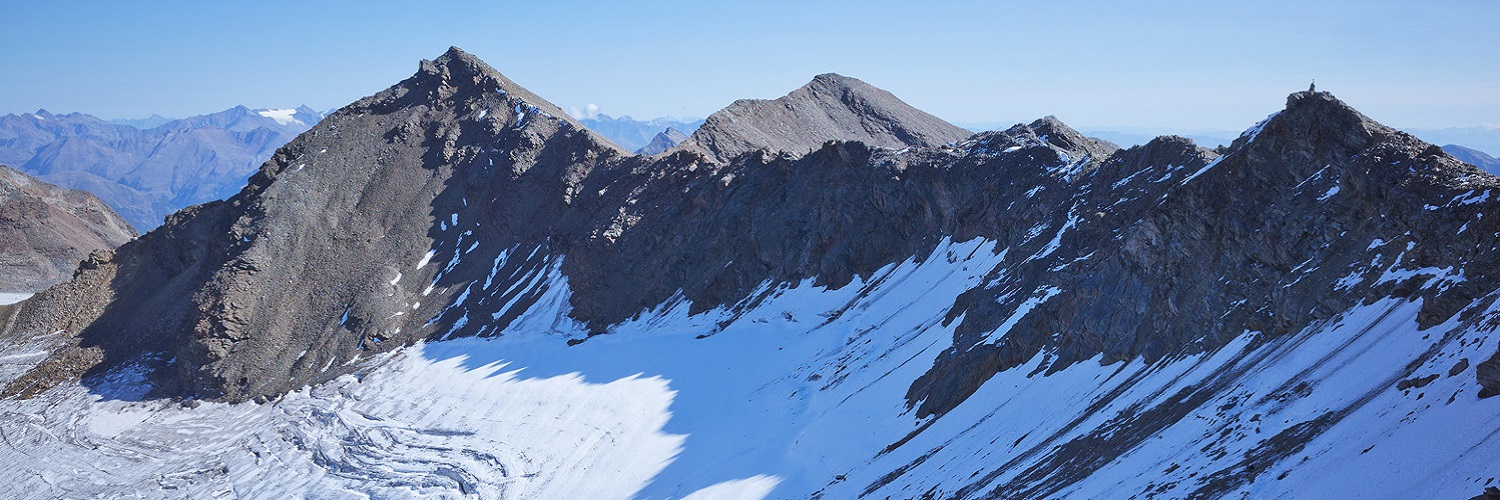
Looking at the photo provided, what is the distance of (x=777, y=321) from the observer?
209 feet

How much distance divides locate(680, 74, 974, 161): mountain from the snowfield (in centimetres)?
2922

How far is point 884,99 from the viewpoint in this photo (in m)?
116

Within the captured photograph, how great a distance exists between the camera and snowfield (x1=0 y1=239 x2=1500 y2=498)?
85.4ft

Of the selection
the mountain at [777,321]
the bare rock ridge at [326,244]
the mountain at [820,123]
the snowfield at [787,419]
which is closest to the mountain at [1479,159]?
the mountain at [820,123]

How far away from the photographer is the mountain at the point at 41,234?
380 feet

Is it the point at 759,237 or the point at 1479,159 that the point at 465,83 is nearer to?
the point at 759,237

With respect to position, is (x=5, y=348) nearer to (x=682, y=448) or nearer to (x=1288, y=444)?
(x=682, y=448)

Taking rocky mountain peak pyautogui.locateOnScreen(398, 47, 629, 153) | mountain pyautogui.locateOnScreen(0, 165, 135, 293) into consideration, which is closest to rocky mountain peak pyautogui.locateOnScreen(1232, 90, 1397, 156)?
rocky mountain peak pyautogui.locateOnScreen(398, 47, 629, 153)

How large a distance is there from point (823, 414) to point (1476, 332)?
95.5ft

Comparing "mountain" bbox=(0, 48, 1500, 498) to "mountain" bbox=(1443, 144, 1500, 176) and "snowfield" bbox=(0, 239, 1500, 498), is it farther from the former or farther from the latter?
"mountain" bbox=(1443, 144, 1500, 176)

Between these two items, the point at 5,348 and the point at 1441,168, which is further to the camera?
the point at 5,348

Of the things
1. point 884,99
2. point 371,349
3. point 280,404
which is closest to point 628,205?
point 371,349

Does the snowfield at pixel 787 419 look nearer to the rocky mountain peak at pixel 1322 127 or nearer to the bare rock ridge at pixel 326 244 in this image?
the bare rock ridge at pixel 326 244

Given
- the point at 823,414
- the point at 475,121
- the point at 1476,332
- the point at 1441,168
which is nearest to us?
the point at 1476,332
